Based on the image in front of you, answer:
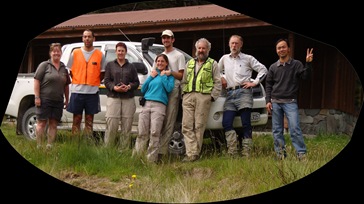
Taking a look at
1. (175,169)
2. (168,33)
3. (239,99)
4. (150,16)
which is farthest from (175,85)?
(175,169)

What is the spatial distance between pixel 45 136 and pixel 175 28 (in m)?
2.55

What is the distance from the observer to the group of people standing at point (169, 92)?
10117 millimetres

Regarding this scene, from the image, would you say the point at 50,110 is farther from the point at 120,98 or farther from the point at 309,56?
the point at 309,56

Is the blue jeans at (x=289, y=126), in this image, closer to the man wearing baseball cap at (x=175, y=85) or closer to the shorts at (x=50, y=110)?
the man wearing baseball cap at (x=175, y=85)

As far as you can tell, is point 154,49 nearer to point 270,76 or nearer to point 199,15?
point 199,15

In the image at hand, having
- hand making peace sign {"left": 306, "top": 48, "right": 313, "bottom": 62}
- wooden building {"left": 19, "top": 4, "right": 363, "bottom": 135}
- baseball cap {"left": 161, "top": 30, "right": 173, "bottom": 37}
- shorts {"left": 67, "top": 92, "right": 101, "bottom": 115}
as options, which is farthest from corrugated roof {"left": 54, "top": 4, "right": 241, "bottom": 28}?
hand making peace sign {"left": 306, "top": 48, "right": 313, "bottom": 62}

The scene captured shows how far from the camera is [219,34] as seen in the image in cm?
1013

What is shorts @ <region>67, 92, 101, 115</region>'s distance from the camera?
34.1 feet

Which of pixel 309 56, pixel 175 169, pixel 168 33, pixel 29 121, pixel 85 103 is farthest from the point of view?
pixel 29 121

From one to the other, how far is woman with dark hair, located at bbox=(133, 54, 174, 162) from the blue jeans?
5.22 feet

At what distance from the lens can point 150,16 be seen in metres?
10.4

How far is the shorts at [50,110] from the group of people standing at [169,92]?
0.01m

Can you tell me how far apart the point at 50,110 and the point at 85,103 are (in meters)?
0.56

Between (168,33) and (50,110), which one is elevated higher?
(168,33)
